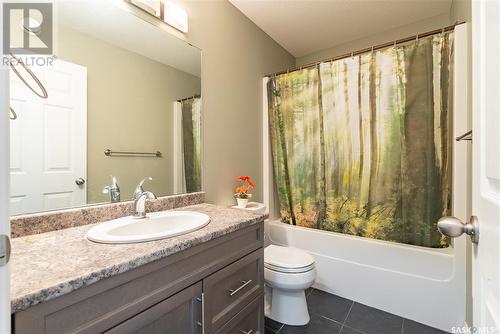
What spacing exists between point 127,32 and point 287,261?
173cm

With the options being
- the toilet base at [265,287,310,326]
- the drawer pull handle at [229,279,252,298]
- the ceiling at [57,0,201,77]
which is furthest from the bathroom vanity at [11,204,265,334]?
the ceiling at [57,0,201,77]

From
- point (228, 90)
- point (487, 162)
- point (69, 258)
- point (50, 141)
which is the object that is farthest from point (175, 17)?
point (487, 162)

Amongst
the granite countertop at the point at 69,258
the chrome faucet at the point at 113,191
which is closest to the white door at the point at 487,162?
the granite countertop at the point at 69,258

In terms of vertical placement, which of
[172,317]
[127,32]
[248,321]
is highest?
[127,32]

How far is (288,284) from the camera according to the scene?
1527mm

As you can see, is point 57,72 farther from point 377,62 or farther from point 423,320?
point 423,320

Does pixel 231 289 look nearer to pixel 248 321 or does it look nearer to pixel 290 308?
pixel 248 321

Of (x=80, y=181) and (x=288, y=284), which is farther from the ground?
(x=80, y=181)

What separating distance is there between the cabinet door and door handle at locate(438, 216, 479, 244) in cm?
85

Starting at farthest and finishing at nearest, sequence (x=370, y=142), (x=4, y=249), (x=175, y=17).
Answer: (x=370, y=142), (x=175, y=17), (x=4, y=249)

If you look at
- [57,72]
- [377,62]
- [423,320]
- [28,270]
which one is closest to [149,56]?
[57,72]

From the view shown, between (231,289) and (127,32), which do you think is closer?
(231,289)

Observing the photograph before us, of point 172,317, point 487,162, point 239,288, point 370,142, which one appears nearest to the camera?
point 487,162

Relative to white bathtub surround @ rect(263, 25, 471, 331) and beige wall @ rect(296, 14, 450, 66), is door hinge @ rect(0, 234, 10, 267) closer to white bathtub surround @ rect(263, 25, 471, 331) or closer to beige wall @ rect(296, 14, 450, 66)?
white bathtub surround @ rect(263, 25, 471, 331)
